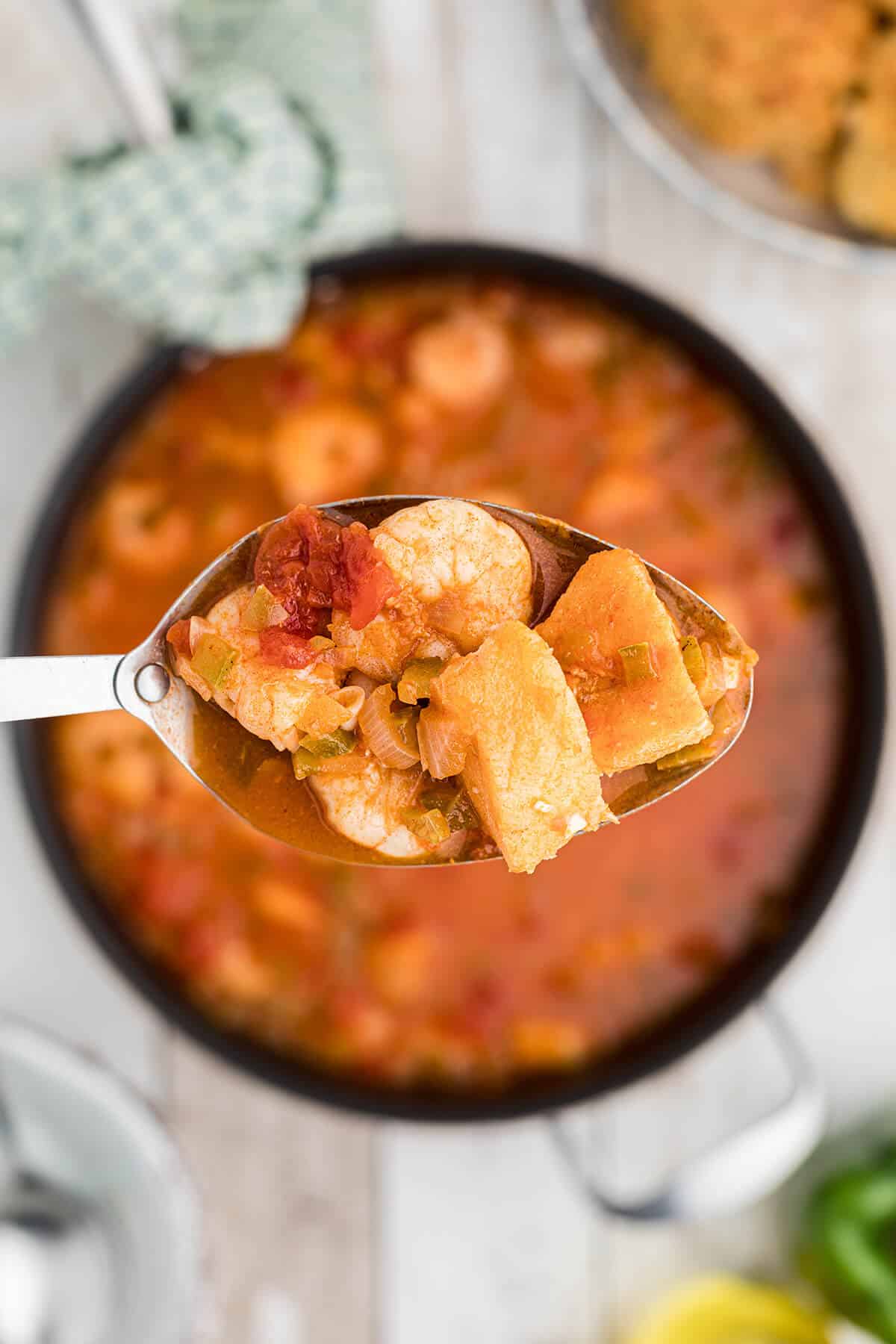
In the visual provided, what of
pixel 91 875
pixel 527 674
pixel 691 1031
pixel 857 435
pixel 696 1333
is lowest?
pixel 696 1333

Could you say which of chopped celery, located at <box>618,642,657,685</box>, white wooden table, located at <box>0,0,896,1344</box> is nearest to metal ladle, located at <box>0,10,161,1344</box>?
white wooden table, located at <box>0,0,896,1344</box>

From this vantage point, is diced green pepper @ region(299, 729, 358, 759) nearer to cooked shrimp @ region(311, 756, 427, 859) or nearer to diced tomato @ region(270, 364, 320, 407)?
cooked shrimp @ region(311, 756, 427, 859)

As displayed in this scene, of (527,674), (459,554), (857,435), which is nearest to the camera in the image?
(527,674)

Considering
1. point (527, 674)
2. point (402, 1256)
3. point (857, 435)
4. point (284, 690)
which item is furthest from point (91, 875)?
point (857, 435)

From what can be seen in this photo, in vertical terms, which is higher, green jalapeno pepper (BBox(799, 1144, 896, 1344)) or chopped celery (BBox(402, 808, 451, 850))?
chopped celery (BBox(402, 808, 451, 850))

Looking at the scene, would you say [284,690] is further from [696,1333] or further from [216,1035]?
[696,1333]

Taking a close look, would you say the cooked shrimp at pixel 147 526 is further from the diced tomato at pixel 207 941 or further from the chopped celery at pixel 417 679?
the chopped celery at pixel 417 679
